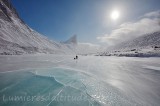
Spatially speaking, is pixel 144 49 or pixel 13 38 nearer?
pixel 144 49

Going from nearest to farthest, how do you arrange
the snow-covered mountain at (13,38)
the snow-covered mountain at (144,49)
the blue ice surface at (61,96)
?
1. the blue ice surface at (61,96)
2. the snow-covered mountain at (144,49)
3. the snow-covered mountain at (13,38)

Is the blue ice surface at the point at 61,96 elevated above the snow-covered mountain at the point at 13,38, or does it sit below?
below

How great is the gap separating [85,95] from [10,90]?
4.43m

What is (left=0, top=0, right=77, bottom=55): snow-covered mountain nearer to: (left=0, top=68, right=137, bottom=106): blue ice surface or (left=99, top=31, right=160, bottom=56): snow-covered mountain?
(left=0, top=68, right=137, bottom=106): blue ice surface

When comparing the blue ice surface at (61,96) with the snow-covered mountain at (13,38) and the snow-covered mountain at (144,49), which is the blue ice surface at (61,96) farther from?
the snow-covered mountain at (13,38)

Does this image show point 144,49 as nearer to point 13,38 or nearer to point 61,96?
point 61,96

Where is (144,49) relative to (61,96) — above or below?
above

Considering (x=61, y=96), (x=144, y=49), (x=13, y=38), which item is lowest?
(x=61, y=96)

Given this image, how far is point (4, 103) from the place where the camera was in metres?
4.60

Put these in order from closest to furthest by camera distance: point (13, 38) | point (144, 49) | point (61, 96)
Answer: point (61, 96), point (144, 49), point (13, 38)

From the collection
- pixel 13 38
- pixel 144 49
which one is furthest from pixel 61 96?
pixel 13 38

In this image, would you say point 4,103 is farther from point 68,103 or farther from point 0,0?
point 0,0

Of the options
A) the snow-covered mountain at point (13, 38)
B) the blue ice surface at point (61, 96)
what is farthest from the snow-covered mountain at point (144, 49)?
the snow-covered mountain at point (13, 38)

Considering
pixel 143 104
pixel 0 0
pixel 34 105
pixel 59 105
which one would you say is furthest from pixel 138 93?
pixel 0 0
